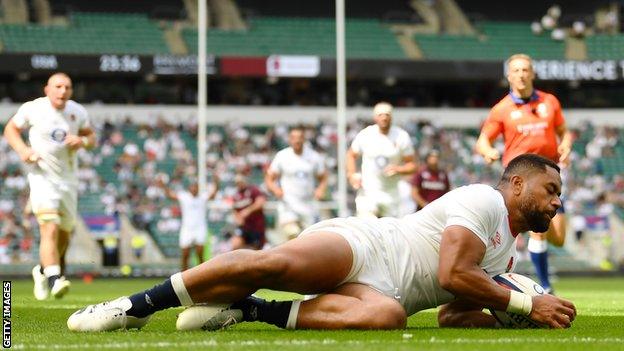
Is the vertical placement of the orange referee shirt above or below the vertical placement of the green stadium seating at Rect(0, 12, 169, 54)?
above

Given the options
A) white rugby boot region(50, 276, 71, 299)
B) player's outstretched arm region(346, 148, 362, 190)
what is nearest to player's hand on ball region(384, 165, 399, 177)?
player's outstretched arm region(346, 148, 362, 190)

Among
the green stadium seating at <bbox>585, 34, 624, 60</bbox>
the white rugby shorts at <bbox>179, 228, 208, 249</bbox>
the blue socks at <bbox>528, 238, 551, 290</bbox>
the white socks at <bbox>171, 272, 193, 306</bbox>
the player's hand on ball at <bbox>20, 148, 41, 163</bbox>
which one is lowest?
the white rugby shorts at <bbox>179, 228, 208, 249</bbox>

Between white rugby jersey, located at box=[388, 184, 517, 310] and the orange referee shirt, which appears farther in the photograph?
the orange referee shirt

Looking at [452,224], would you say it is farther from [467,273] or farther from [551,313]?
[551,313]

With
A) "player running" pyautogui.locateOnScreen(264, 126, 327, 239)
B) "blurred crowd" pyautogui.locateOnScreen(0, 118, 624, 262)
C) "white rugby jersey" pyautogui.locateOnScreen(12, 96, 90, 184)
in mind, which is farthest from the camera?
"blurred crowd" pyautogui.locateOnScreen(0, 118, 624, 262)

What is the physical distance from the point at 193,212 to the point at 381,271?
57.2 feet

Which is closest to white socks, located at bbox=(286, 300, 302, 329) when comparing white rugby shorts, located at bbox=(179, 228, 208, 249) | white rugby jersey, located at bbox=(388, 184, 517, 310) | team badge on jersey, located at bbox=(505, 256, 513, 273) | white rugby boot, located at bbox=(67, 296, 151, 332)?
white rugby jersey, located at bbox=(388, 184, 517, 310)

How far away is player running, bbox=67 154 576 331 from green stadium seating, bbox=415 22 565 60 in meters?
36.4

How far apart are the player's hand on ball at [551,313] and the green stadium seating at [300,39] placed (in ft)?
112

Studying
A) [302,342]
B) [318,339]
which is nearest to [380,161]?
[318,339]

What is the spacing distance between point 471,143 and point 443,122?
7.52 ft

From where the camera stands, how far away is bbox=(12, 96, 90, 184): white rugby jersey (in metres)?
12.5

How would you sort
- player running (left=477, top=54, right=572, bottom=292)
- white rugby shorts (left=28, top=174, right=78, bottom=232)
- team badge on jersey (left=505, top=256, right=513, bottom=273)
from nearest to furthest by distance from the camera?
team badge on jersey (left=505, top=256, right=513, bottom=273)
player running (left=477, top=54, right=572, bottom=292)
white rugby shorts (left=28, top=174, right=78, bottom=232)

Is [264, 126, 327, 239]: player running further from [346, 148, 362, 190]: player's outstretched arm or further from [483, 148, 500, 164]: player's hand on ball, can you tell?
[483, 148, 500, 164]: player's hand on ball
